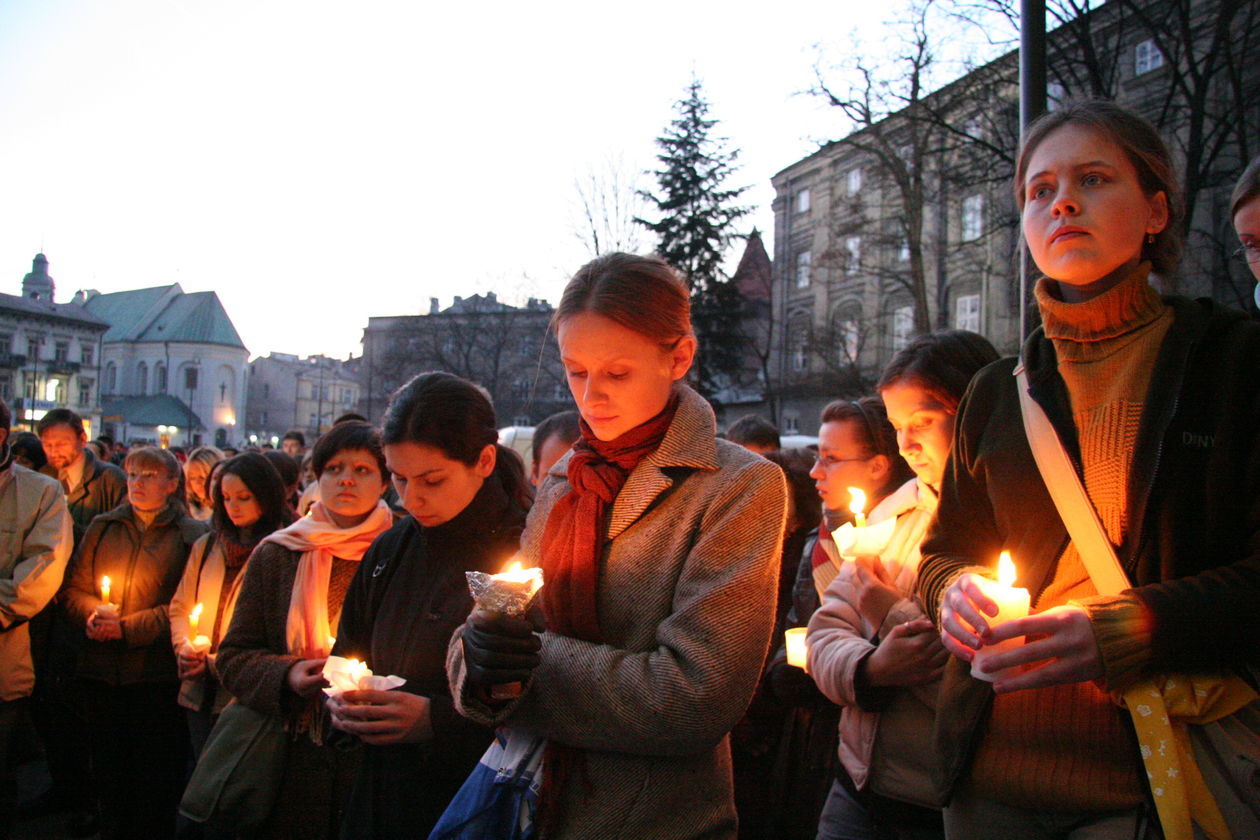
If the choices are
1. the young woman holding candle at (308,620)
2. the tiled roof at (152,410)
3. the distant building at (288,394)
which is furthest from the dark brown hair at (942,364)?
the distant building at (288,394)

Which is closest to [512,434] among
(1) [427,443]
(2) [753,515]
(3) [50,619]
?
(3) [50,619]

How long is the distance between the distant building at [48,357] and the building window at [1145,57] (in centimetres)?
7505

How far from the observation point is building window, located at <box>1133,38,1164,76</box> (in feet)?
78.7

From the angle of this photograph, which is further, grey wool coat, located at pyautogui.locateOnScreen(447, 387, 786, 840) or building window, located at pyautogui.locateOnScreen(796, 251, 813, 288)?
building window, located at pyautogui.locateOnScreen(796, 251, 813, 288)

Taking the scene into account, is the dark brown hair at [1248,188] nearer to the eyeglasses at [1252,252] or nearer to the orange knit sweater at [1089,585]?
the eyeglasses at [1252,252]

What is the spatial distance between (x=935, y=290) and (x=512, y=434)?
20.3 metres

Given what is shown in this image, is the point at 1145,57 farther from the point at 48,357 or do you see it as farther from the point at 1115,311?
the point at 48,357

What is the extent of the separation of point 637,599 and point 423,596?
121cm

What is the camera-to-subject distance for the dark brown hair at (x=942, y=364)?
2754mm

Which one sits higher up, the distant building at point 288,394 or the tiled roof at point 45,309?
the tiled roof at point 45,309

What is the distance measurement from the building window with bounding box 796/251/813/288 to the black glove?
40.1 metres

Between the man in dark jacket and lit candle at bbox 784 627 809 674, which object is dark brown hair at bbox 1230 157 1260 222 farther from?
the man in dark jacket

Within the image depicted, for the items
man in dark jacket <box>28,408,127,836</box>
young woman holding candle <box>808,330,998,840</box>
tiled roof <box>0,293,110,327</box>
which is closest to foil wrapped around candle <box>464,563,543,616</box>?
young woman holding candle <box>808,330,998,840</box>

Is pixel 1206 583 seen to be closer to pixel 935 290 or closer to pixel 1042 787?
pixel 1042 787
